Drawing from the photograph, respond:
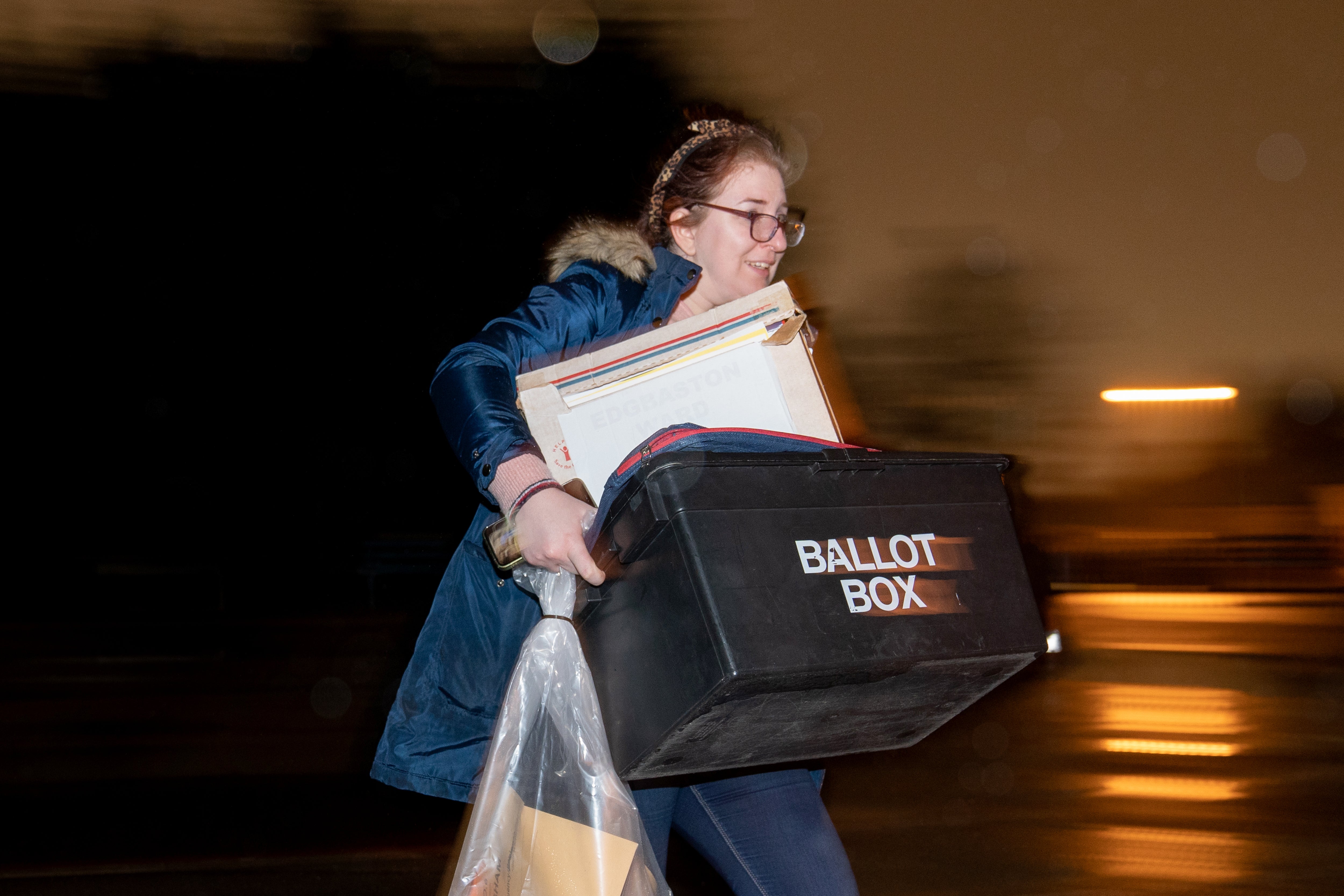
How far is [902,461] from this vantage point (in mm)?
1283

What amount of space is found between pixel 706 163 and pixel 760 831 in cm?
102

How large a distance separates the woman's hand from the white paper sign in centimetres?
15

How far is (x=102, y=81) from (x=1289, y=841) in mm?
15166

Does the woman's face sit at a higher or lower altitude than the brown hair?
lower

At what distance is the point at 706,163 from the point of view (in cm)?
175

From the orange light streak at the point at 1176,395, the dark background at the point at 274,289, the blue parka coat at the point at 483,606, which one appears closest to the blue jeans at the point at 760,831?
the blue parka coat at the point at 483,606

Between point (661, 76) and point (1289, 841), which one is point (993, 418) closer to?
point (661, 76)

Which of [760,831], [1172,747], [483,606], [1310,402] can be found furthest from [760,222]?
[1310,402]

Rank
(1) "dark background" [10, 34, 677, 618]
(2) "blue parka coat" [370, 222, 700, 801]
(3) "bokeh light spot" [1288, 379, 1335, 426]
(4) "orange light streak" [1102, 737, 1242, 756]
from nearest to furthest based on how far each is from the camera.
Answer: (2) "blue parka coat" [370, 222, 700, 801], (4) "orange light streak" [1102, 737, 1242, 756], (1) "dark background" [10, 34, 677, 618], (3) "bokeh light spot" [1288, 379, 1335, 426]

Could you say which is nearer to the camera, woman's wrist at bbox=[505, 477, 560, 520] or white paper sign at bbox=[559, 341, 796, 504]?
woman's wrist at bbox=[505, 477, 560, 520]

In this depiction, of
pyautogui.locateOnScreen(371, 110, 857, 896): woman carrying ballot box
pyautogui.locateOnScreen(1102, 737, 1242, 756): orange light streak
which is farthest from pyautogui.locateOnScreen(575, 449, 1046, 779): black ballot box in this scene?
pyautogui.locateOnScreen(1102, 737, 1242, 756): orange light streak

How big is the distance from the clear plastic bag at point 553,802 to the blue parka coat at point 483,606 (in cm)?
18

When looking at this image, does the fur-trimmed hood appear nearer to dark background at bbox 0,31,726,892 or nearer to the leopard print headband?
the leopard print headband

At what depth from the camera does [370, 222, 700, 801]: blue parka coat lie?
153cm
